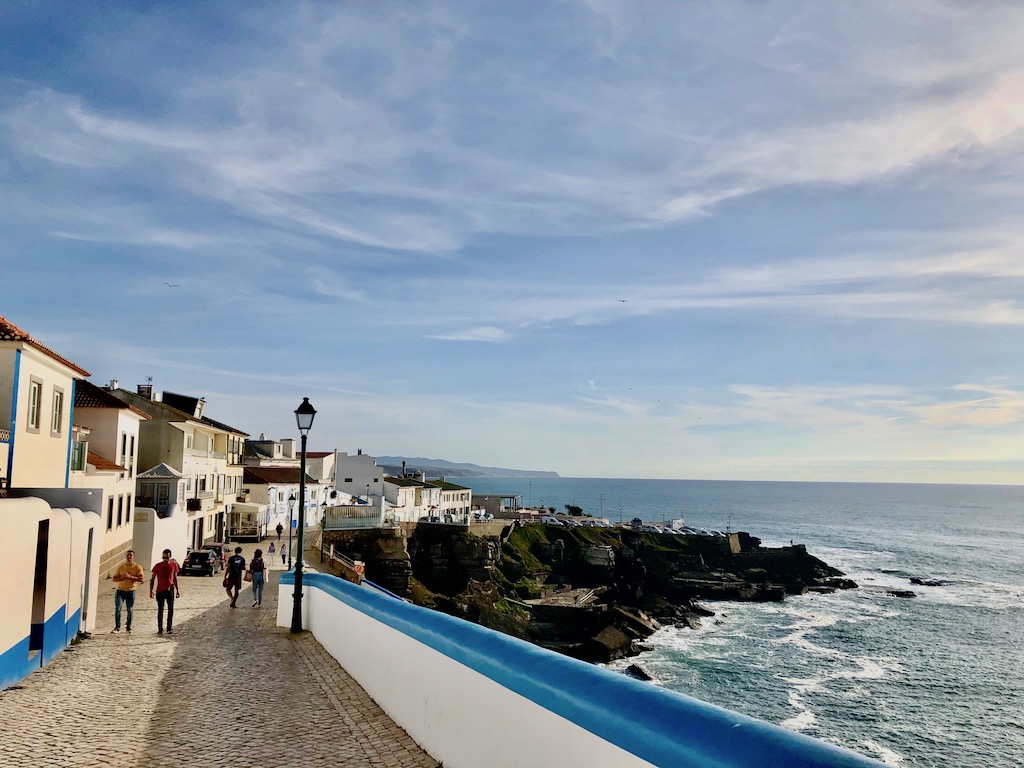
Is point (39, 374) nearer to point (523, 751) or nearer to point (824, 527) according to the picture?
point (523, 751)

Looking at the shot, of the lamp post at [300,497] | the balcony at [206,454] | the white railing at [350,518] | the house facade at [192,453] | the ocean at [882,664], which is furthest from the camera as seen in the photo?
the white railing at [350,518]

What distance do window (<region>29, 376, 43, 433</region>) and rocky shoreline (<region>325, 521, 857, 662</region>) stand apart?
34.3 meters

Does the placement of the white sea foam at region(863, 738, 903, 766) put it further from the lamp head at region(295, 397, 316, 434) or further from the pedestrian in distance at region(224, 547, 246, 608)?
the lamp head at region(295, 397, 316, 434)

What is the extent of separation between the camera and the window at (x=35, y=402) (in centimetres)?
1783

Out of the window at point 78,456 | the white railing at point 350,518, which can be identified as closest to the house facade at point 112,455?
the window at point 78,456

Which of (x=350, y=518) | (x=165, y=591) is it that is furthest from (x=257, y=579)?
(x=350, y=518)

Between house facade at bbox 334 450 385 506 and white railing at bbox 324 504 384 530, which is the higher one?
house facade at bbox 334 450 385 506

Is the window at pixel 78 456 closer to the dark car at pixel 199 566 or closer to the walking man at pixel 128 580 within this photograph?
the dark car at pixel 199 566

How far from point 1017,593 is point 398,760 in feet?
286

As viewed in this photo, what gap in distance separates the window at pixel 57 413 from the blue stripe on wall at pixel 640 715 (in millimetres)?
17077

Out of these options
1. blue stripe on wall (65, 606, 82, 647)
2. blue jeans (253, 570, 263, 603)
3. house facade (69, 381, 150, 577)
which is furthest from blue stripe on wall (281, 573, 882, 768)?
house facade (69, 381, 150, 577)

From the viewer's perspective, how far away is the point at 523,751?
5023mm

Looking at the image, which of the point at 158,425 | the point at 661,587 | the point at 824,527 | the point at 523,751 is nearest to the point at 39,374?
the point at 523,751

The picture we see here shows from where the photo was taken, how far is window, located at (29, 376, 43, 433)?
1783 centimetres
